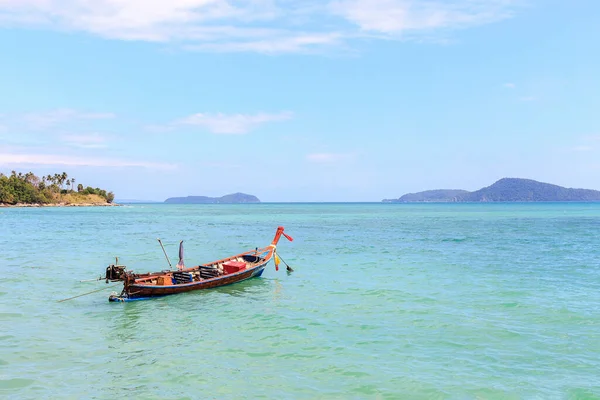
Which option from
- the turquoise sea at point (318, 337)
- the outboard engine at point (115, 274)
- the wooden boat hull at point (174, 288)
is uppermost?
the outboard engine at point (115, 274)

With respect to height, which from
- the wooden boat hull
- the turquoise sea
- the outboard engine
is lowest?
the turquoise sea

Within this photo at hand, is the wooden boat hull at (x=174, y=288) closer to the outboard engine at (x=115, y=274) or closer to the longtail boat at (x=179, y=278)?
the longtail boat at (x=179, y=278)

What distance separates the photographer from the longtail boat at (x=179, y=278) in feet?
80.5

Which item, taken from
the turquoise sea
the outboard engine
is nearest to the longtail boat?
the outboard engine

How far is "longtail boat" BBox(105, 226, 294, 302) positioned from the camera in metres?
24.5

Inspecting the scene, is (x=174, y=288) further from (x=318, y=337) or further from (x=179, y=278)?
(x=318, y=337)

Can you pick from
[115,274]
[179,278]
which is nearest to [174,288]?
[179,278]

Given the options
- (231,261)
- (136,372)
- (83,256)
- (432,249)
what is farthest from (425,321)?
(83,256)

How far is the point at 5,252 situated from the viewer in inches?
1800

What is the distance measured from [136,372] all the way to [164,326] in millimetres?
5467

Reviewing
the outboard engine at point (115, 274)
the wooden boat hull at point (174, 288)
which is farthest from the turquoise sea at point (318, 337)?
the outboard engine at point (115, 274)

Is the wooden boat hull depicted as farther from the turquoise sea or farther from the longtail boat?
the turquoise sea

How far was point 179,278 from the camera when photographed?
27.4m

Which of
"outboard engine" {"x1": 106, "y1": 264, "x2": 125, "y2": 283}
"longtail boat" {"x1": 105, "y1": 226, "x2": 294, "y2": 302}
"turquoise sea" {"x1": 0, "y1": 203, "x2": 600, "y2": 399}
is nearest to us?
"turquoise sea" {"x1": 0, "y1": 203, "x2": 600, "y2": 399}
